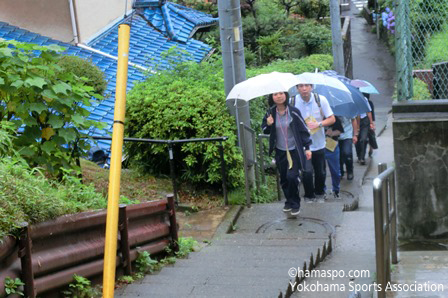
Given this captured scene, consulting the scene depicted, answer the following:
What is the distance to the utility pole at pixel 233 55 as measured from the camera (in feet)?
33.7

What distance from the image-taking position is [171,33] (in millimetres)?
17734

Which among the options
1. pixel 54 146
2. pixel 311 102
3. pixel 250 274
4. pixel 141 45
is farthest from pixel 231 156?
pixel 141 45

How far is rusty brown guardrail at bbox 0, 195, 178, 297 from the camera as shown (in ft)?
14.8

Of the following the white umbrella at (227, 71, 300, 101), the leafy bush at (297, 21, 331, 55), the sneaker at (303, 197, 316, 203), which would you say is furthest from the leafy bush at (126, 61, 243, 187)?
the leafy bush at (297, 21, 331, 55)

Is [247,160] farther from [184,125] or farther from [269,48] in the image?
[269,48]

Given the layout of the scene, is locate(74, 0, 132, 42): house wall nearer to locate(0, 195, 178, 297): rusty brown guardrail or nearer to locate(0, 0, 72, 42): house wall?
locate(0, 0, 72, 42): house wall

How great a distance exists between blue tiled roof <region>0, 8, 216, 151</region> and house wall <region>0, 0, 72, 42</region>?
0.79ft

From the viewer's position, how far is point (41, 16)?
49.3 ft

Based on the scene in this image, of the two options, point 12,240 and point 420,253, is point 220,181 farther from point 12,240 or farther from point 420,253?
point 12,240

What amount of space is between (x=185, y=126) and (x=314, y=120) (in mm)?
1855

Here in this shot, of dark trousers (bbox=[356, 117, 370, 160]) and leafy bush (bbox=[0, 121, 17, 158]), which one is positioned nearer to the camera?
leafy bush (bbox=[0, 121, 17, 158])

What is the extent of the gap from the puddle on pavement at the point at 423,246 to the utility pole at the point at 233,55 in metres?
3.57

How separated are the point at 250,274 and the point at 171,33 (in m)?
12.5

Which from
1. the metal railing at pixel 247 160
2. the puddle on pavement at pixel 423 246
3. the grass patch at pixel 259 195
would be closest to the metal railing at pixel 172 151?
the grass patch at pixel 259 195
